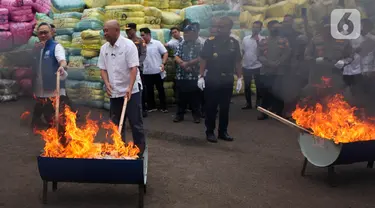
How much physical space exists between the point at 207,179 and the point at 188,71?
3408 millimetres

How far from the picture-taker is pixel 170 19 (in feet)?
34.0

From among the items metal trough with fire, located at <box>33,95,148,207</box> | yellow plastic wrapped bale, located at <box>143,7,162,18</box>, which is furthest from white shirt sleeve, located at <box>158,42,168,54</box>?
metal trough with fire, located at <box>33,95,148,207</box>

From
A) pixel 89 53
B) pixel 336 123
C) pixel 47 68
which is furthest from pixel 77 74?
pixel 336 123

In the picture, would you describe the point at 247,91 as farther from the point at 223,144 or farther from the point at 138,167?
the point at 138,167

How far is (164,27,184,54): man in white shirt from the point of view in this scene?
31.1 ft

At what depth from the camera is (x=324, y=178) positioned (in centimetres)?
553

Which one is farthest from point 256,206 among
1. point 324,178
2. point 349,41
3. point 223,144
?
point 349,41

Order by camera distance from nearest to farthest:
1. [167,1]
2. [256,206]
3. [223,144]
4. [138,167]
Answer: [138,167]
[256,206]
[223,144]
[167,1]

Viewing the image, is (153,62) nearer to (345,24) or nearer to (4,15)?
(345,24)

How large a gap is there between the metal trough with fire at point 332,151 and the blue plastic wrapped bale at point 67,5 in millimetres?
6959

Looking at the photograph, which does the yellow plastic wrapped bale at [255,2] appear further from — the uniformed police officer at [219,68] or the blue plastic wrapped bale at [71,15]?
the uniformed police officer at [219,68]

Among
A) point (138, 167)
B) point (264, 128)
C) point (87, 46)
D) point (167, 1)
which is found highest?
point (167, 1)

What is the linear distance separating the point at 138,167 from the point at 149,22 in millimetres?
6138

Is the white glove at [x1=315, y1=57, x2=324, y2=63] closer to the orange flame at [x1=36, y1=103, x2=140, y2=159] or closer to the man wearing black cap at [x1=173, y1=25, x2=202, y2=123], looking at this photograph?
the man wearing black cap at [x1=173, y1=25, x2=202, y2=123]
